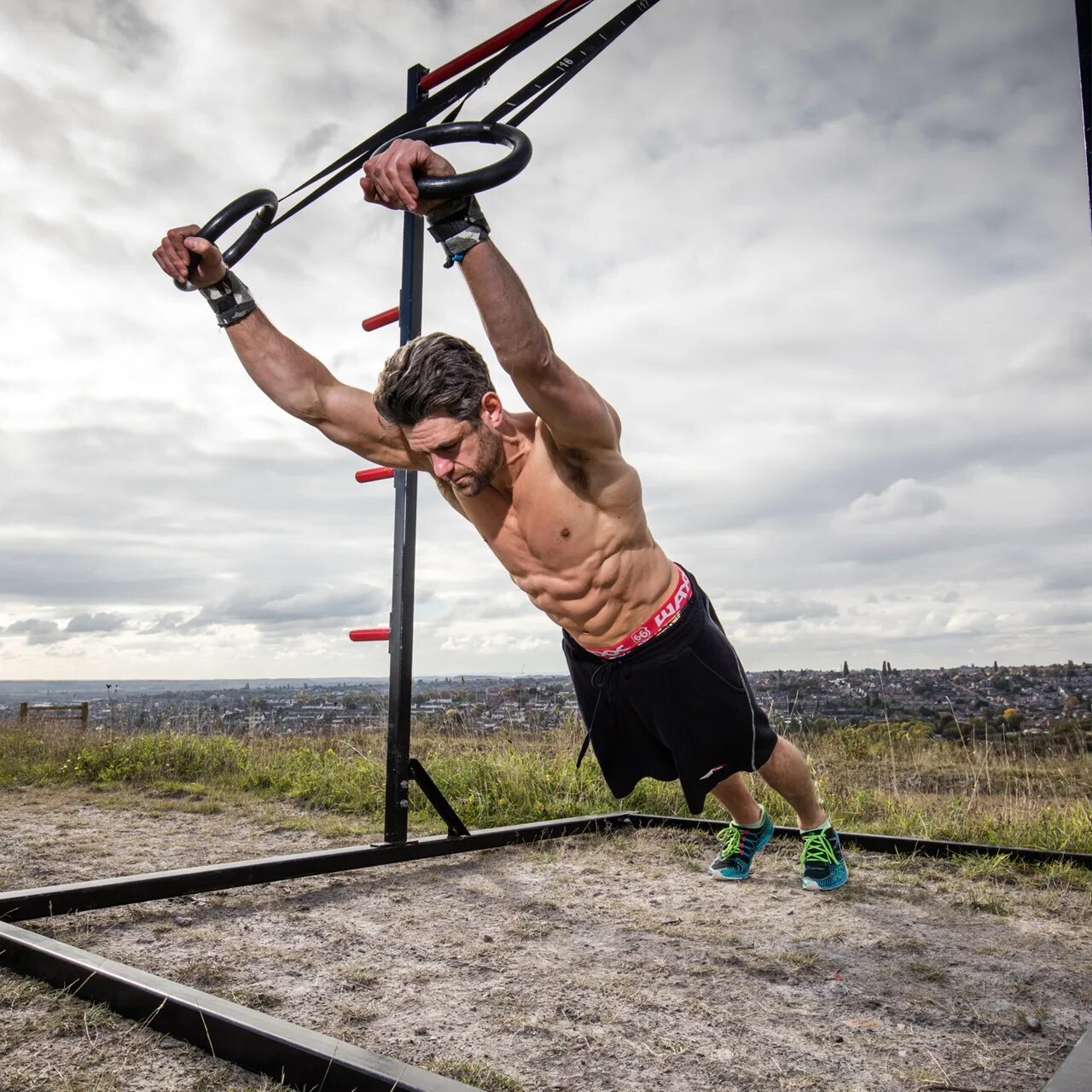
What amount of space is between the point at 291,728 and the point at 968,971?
603 centimetres

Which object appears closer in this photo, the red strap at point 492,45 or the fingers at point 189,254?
the fingers at point 189,254

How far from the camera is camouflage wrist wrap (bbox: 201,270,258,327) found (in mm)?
2334

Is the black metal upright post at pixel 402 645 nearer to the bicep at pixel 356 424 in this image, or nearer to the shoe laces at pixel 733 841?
the bicep at pixel 356 424

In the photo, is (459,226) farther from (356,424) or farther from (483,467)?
(356,424)

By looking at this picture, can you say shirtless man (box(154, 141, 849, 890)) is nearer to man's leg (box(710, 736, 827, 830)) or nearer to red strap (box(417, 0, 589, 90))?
man's leg (box(710, 736, 827, 830))

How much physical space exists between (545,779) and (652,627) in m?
2.15

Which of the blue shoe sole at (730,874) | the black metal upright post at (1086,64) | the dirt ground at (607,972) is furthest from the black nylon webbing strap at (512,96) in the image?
the blue shoe sole at (730,874)

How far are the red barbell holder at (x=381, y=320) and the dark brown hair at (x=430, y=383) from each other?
1.12m

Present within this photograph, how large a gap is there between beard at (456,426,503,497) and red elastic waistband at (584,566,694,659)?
623mm

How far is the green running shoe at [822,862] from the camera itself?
2.87 meters

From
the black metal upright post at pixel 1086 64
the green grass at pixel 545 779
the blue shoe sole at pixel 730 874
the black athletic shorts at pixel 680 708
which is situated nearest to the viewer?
the black metal upright post at pixel 1086 64

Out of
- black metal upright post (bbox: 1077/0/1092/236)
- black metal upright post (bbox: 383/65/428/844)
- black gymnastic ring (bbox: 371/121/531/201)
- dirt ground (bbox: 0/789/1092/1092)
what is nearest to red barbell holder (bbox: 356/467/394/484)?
black metal upright post (bbox: 383/65/428/844)

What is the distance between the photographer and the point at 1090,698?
8.30 m

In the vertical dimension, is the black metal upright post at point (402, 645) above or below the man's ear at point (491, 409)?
below
